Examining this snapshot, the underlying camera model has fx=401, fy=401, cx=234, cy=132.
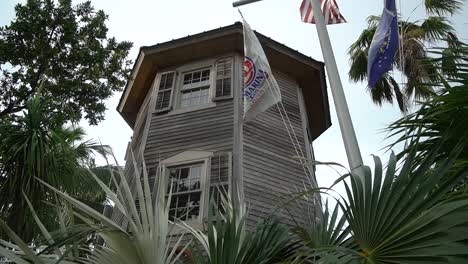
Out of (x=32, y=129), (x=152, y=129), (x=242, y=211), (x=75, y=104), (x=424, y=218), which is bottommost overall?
(x=424, y=218)

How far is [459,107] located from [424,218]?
3.47ft

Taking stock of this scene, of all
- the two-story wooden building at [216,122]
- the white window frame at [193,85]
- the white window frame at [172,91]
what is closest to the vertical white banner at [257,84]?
the two-story wooden building at [216,122]

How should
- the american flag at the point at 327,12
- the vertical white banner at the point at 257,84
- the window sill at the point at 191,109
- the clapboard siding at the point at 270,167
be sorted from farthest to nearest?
the window sill at the point at 191,109
the clapboard siding at the point at 270,167
the vertical white banner at the point at 257,84
the american flag at the point at 327,12

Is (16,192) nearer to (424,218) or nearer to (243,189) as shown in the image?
(243,189)

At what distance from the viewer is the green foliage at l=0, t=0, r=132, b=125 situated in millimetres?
7445

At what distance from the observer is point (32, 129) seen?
5.86 m

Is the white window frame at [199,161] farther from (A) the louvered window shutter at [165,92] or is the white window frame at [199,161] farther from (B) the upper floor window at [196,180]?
(A) the louvered window shutter at [165,92]

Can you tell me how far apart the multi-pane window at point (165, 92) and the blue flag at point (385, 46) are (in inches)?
248

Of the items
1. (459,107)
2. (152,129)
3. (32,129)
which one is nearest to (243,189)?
(152,129)

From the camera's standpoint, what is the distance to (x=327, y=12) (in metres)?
5.80

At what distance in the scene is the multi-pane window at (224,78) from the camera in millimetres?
9883

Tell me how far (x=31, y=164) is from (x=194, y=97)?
549 cm

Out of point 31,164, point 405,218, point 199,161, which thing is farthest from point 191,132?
point 405,218

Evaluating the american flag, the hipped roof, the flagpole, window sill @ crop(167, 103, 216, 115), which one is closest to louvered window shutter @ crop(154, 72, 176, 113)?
window sill @ crop(167, 103, 216, 115)
